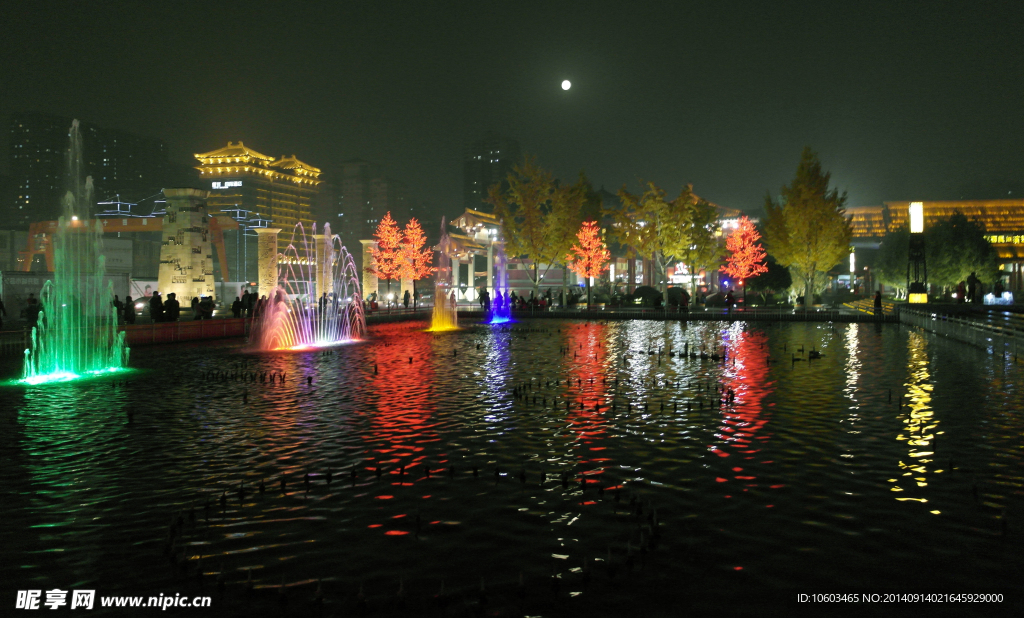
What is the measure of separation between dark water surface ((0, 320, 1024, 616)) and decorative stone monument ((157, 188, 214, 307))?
3271cm

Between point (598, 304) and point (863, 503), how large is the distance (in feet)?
172

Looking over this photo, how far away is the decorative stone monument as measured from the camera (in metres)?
46.3

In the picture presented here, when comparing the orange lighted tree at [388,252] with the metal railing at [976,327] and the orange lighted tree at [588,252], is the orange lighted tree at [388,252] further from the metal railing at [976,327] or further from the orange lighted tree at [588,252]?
the metal railing at [976,327]

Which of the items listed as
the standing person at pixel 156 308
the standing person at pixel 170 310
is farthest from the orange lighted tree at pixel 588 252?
the standing person at pixel 156 308

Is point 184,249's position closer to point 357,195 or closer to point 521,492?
point 521,492

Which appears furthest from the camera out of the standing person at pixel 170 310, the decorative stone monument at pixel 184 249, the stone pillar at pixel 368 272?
the stone pillar at pixel 368 272

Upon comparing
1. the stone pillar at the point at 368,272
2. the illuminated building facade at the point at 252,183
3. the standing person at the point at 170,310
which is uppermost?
the illuminated building facade at the point at 252,183

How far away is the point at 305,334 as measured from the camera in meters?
30.1

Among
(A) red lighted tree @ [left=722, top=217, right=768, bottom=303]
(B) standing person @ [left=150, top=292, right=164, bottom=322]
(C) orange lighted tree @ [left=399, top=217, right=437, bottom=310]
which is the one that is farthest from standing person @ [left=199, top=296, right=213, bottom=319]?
(A) red lighted tree @ [left=722, top=217, right=768, bottom=303]

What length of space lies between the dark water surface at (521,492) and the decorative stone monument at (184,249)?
32.7 meters

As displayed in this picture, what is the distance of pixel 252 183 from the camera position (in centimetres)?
15012

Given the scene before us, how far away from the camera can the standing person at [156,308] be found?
28125 millimetres

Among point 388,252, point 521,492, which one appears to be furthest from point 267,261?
point 521,492

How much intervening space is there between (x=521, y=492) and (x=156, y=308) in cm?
2534
